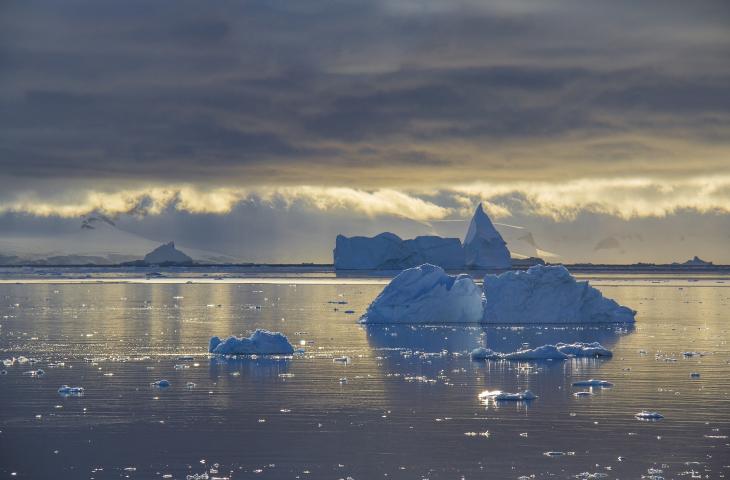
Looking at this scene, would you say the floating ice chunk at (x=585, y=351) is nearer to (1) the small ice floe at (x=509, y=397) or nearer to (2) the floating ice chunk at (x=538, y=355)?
(2) the floating ice chunk at (x=538, y=355)

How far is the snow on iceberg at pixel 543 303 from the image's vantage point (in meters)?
42.1

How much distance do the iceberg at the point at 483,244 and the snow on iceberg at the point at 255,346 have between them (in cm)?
6695

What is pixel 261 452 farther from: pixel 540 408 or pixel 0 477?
pixel 540 408

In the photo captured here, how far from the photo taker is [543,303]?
→ 42.6 metres

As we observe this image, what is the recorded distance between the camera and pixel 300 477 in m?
14.9

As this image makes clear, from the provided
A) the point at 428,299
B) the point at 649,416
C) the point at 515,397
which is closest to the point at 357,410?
the point at 515,397

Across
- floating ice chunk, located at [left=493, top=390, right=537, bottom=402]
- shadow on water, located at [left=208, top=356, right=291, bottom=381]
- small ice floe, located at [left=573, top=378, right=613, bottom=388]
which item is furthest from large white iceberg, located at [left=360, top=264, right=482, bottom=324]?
floating ice chunk, located at [left=493, top=390, right=537, bottom=402]

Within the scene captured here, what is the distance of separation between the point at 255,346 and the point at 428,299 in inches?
559

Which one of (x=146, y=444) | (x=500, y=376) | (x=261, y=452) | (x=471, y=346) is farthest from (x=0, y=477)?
(x=471, y=346)

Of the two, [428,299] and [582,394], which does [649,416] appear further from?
[428,299]

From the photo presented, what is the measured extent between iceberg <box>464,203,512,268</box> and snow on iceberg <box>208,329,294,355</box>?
6695cm

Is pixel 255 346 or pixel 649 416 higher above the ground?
pixel 255 346

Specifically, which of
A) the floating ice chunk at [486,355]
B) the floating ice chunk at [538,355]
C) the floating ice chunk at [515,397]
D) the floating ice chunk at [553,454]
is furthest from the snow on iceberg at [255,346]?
the floating ice chunk at [553,454]

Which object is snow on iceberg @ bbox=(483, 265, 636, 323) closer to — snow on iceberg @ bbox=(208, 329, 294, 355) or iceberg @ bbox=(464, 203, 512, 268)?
snow on iceberg @ bbox=(208, 329, 294, 355)
